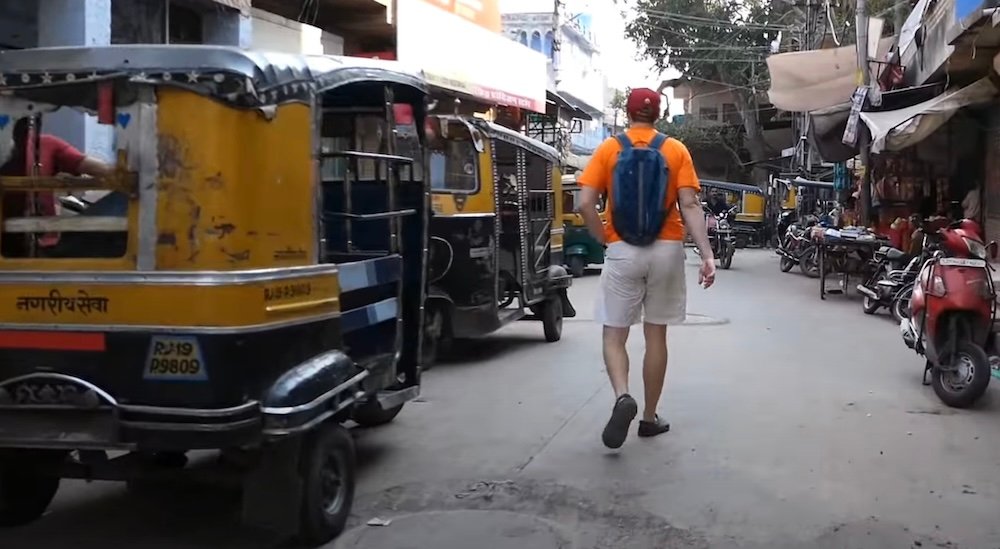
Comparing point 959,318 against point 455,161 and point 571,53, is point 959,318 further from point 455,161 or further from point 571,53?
point 571,53

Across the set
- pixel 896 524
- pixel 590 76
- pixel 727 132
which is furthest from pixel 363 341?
pixel 590 76

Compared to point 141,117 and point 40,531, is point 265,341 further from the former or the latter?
point 40,531

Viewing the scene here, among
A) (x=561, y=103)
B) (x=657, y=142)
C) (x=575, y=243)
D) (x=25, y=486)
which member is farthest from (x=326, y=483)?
(x=561, y=103)

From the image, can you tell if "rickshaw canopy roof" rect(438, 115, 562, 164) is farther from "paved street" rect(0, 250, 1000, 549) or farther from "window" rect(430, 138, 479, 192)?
"paved street" rect(0, 250, 1000, 549)

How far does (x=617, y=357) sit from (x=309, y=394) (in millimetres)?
2222

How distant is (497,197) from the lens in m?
9.29

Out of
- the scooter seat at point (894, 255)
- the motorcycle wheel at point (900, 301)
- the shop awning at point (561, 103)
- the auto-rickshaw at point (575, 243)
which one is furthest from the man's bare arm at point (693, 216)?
the shop awning at point (561, 103)

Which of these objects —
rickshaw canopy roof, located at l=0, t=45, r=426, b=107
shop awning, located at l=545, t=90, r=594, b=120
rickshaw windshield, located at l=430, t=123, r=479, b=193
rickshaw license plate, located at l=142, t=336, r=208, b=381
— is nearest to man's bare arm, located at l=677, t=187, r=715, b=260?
rickshaw canopy roof, located at l=0, t=45, r=426, b=107

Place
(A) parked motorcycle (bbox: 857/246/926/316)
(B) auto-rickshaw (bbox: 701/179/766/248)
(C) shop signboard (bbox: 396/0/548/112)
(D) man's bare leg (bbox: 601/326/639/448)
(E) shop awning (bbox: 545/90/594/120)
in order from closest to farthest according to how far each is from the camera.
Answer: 1. (D) man's bare leg (bbox: 601/326/639/448)
2. (A) parked motorcycle (bbox: 857/246/926/316)
3. (C) shop signboard (bbox: 396/0/548/112)
4. (E) shop awning (bbox: 545/90/594/120)
5. (B) auto-rickshaw (bbox: 701/179/766/248)

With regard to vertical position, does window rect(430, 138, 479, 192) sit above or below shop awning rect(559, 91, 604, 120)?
below

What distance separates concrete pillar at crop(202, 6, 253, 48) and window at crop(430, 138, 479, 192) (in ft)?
9.38

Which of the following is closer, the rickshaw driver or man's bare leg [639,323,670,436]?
the rickshaw driver

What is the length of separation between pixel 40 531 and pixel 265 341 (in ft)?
5.14

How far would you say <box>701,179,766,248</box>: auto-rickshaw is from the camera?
29.5 metres
